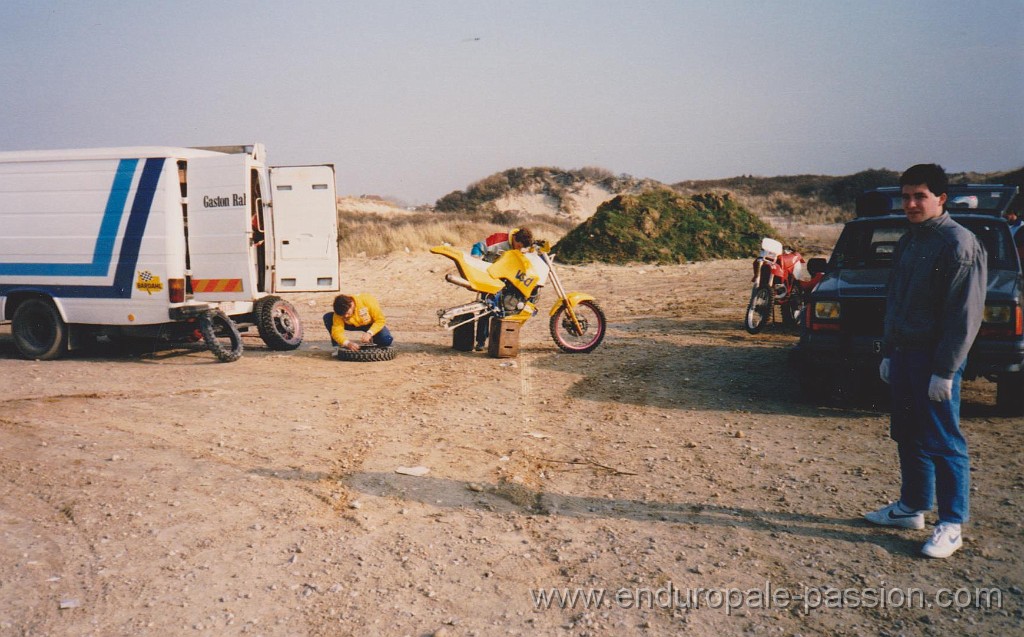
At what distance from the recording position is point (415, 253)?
2297 cm

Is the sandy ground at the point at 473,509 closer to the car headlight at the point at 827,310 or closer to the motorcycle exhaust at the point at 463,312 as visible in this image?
the car headlight at the point at 827,310

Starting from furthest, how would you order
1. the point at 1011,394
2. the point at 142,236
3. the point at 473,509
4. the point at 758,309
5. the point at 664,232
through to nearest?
the point at 664,232 → the point at 758,309 → the point at 142,236 → the point at 1011,394 → the point at 473,509

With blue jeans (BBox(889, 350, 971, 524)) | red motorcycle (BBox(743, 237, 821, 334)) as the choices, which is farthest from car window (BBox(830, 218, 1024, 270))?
blue jeans (BBox(889, 350, 971, 524))

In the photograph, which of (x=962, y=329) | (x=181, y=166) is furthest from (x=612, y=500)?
(x=181, y=166)

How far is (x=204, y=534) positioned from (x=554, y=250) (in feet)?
63.6

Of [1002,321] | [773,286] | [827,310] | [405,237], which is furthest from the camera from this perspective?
[405,237]

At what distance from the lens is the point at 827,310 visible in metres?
7.26

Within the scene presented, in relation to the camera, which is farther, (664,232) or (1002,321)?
(664,232)

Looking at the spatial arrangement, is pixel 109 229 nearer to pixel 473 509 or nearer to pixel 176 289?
pixel 176 289

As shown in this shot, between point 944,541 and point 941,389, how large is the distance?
872mm

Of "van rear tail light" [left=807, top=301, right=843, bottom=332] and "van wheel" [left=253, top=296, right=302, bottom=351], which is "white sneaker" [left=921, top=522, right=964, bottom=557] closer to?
"van rear tail light" [left=807, top=301, right=843, bottom=332]

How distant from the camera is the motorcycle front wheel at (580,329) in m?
10.4

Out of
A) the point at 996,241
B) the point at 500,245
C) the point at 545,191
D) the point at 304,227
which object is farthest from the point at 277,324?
the point at 545,191

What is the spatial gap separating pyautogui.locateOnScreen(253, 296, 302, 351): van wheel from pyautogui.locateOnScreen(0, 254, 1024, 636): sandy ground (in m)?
1.67
